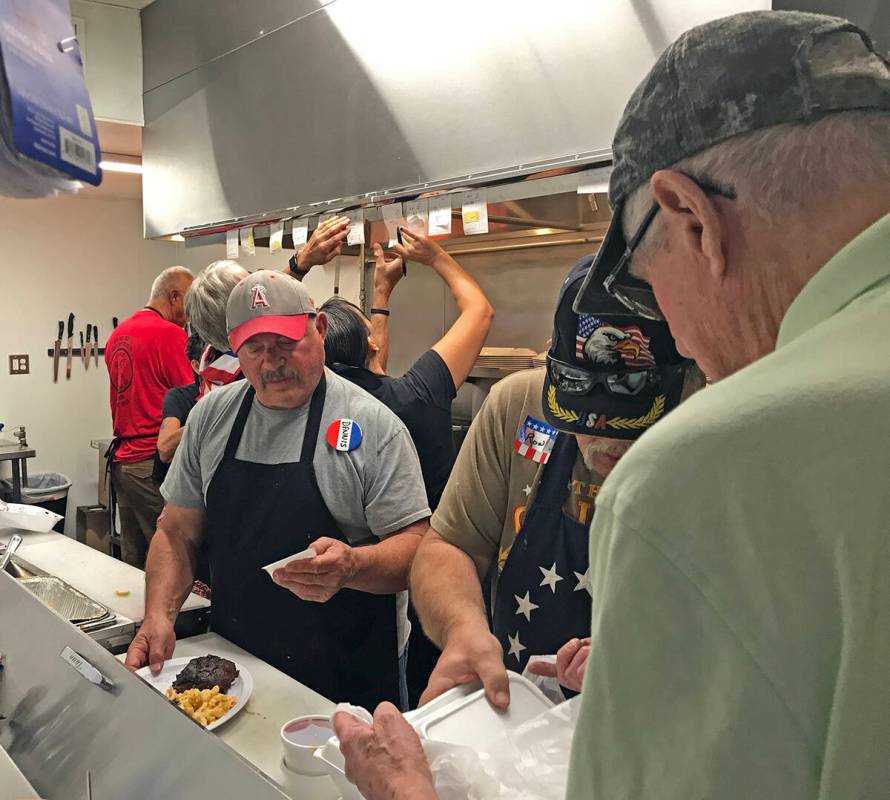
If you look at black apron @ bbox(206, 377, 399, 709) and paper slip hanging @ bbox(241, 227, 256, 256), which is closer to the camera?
black apron @ bbox(206, 377, 399, 709)

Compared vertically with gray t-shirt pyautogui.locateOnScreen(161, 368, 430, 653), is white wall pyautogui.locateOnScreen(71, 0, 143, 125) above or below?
above

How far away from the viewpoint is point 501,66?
2.21 m

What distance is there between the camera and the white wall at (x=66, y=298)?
6.05 m

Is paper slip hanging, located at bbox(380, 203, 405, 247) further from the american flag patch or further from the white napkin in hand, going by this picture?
the american flag patch

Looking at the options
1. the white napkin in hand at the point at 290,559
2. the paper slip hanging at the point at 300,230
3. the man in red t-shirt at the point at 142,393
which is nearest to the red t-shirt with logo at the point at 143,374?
the man in red t-shirt at the point at 142,393

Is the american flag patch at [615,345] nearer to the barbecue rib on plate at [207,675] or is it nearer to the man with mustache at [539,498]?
the man with mustache at [539,498]

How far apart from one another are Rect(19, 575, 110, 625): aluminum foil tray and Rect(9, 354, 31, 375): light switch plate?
446 cm

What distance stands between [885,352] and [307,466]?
1.70m

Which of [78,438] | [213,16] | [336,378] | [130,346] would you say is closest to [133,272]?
[78,438]

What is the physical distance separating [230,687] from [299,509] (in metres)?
0.47

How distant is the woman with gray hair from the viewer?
275 cm

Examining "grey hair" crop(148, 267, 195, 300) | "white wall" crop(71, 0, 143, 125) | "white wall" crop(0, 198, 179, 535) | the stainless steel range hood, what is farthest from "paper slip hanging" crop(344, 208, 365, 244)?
"white wall" crop(0, 198, 179, 535)

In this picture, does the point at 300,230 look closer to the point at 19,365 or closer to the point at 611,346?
the point at 611,346

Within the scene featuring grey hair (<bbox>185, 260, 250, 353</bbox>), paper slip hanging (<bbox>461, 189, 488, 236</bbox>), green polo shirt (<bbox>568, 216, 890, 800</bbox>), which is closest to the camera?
green polo shirt (<bbox>568, 216, 890, 800</bbox>)
